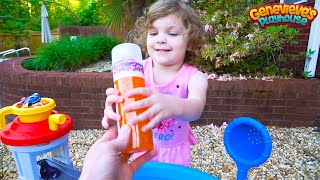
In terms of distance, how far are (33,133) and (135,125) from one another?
1.08m

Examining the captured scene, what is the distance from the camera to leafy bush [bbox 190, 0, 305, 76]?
3293 millimetres

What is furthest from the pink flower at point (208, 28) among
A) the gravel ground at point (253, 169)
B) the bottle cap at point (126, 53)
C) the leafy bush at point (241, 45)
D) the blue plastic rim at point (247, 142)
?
the bottle cap at point (126, 53)

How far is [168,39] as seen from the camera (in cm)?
127

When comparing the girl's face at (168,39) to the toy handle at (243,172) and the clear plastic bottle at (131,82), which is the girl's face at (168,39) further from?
the toy handle at (243,172)

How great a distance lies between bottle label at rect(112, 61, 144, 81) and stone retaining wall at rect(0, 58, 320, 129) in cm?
233

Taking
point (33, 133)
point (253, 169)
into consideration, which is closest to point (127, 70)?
point (33, 133)

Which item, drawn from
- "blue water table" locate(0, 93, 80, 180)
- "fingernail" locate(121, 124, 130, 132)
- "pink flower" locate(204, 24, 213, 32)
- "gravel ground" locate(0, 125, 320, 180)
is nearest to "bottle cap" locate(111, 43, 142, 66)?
"fingernail" locate(121, 124, 130, 132)

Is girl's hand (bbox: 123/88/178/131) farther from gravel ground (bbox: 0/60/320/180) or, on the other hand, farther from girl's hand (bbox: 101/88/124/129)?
gravel ground (bbox: 0/60/320/180)

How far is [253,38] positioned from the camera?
336 cm

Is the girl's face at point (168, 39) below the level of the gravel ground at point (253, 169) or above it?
above

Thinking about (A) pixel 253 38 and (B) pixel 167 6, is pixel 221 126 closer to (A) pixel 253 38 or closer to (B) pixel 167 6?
(A) pixel 253 38

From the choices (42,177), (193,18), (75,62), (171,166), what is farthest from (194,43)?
(75,62)

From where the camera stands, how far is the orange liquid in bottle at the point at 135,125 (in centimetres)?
85

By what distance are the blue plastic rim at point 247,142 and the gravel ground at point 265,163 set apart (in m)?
1.13
